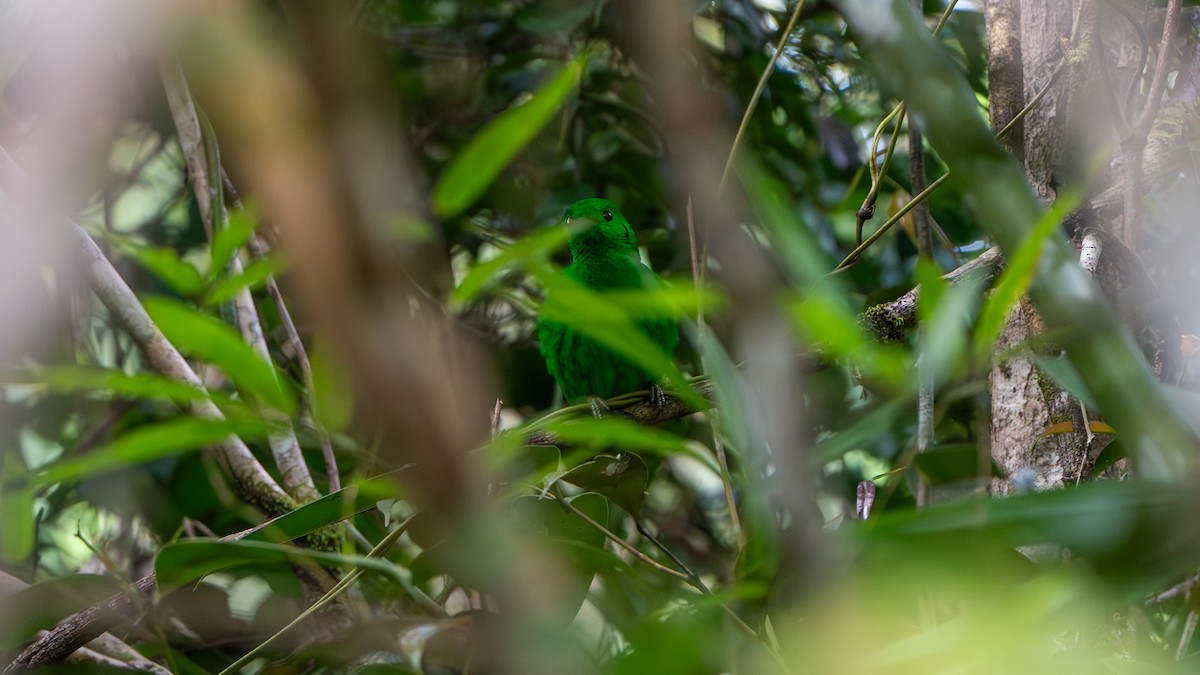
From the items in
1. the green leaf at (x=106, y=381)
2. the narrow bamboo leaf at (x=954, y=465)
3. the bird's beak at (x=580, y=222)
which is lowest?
the bird's beak at (x=580, y=222)

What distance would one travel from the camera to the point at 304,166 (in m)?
0.34

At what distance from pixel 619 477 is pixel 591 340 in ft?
4.09

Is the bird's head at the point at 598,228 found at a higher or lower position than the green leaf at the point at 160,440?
lower

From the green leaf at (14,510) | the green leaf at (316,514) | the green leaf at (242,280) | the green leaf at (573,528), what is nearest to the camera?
the green leaf at (242,280)

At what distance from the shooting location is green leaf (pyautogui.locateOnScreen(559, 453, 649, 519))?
153cm

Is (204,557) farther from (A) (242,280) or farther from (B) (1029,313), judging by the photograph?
(B) (1029,313)

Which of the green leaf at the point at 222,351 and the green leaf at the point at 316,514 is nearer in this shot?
the green leaf at the point at 222,351

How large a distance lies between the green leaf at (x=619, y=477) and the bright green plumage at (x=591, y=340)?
1.21 meters

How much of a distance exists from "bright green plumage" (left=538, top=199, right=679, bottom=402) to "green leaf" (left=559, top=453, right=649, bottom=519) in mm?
1208

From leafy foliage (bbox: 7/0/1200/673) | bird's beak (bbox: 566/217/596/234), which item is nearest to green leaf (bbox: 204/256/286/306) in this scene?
leafy foliage (bbox: 7/0/1200/673)

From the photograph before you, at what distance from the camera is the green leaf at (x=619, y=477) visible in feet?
5.02

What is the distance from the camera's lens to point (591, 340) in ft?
9.05

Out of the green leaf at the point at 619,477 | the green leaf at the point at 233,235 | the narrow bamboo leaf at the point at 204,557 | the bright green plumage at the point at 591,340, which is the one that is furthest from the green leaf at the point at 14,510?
the bright green plumage at the point at 591,340

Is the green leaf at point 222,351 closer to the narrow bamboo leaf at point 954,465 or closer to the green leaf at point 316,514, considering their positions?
the green leaf at point 316,514
